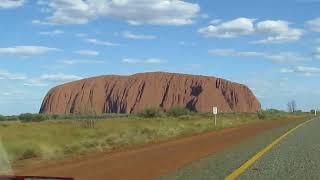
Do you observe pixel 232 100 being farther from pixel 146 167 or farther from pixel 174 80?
pixel 146 167

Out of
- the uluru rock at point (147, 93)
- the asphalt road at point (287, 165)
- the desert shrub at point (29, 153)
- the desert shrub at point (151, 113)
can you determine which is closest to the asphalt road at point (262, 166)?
the asphalt road at point (287, 165)

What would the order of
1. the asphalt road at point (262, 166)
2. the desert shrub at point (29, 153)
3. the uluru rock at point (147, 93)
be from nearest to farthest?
the asphalt road at point (262, 166) < the desert shrub at point (29, 153) < the uluru rock at point (147, 93)

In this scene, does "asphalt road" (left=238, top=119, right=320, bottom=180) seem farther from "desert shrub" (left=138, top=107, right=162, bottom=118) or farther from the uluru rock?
the uluru rock

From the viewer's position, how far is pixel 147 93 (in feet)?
573

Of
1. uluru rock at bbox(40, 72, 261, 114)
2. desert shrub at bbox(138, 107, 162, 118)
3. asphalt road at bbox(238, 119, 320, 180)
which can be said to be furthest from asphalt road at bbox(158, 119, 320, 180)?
uluru rock at bbox(40, 72, 261, 114)

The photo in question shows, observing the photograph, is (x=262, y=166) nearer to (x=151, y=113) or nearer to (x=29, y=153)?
(x=29, y=153)

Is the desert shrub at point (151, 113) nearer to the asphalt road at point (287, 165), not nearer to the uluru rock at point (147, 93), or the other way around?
the uluru rock at point (147, 93)

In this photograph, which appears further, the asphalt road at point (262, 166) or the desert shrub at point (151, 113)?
the desert shrub at point (151, 113)

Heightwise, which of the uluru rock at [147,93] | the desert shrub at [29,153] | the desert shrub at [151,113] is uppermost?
the uluru rock at [147,93]

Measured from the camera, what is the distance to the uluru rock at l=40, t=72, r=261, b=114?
575 feet

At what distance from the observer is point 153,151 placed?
19641 millimetres

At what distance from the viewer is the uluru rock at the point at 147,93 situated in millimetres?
175250

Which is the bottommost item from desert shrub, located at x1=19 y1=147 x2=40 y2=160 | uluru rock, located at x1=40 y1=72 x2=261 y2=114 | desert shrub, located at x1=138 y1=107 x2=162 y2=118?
desert shrub, located at x1=19 y1=147 x2=40 y2=160

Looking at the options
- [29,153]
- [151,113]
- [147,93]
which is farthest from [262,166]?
[147,93]
